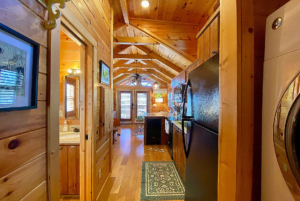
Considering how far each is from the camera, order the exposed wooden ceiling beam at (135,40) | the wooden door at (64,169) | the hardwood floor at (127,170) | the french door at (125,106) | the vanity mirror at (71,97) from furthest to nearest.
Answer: the french door at (125,106) → the exposed wooden ceiling beam at (135,40) → the vanity mirror at (71,97) → the hardwood floor at (127,170) → the wooden door at (64,169)

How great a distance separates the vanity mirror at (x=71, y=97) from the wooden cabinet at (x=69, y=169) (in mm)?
721

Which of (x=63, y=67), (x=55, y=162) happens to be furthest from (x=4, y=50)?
(x=63, y=67)

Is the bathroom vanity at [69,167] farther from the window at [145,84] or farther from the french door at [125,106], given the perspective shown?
the window at [145,84]

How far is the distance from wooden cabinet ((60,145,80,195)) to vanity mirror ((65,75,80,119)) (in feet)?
2.37

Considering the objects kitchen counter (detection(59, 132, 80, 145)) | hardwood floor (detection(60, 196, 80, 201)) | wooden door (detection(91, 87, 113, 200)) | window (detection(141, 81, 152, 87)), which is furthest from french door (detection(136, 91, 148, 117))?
hardwood floor (detection(60, 196, 80, 201))

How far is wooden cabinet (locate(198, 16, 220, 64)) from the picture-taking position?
1.10m

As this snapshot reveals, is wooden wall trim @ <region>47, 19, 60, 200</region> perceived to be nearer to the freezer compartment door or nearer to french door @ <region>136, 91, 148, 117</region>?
the freezer compartment door

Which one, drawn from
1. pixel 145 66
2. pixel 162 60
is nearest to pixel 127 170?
pixel 162 60

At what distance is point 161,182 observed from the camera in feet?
7.18

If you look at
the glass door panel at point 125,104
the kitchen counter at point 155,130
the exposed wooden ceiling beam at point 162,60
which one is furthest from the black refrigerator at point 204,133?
the glass door panel at point 125,104

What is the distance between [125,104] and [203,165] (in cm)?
749

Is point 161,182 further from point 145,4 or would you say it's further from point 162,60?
point 162,60

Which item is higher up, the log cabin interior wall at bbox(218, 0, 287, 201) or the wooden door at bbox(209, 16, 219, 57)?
the wooden door at bbox(209, 16, 219, 57)

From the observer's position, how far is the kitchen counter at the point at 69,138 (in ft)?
5.81
